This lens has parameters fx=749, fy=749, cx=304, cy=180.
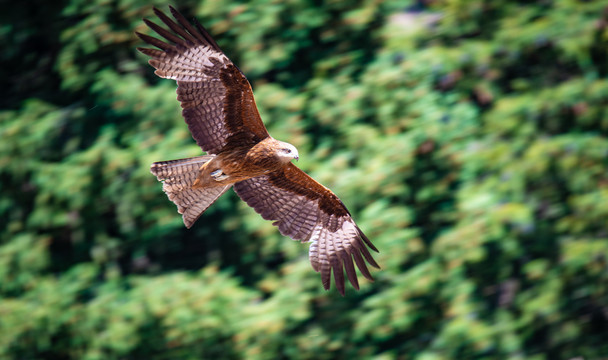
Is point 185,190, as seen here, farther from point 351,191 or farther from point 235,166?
point 351,191

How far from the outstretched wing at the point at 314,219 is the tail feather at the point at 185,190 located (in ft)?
0.98

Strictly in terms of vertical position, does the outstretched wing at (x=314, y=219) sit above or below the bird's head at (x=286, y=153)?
below

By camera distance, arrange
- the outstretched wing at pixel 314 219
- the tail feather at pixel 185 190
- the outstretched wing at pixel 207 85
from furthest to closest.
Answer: the outstretched wing at pixel 314 219 → the tail feather at pixel 185 190 → the outstretched wing at pixel 207 85

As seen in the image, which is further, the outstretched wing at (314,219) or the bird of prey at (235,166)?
the outstretched wing at (314,219)

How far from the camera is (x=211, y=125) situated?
399 cm

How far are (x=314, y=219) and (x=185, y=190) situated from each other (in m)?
0.81

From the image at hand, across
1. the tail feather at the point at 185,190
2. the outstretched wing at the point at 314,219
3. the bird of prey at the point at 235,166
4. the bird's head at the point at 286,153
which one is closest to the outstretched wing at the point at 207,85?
the bird of prey at the point at 235,166

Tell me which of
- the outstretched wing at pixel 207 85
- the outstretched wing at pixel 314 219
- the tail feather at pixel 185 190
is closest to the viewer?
the outstretched wing at pixel 207 85

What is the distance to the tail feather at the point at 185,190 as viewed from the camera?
4.15 m

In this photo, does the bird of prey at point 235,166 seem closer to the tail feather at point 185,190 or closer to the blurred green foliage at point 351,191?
the tail feather at point 185,190

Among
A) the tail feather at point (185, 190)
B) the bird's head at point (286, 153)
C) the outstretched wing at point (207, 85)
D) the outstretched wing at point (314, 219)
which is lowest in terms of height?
the outstretched wing at point (314, 219)

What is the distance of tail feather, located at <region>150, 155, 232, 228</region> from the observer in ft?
13.6

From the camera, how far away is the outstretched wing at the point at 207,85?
3.78m

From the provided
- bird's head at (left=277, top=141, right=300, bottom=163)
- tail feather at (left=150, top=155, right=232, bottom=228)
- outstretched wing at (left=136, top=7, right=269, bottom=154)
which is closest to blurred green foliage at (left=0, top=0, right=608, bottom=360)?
tail feather at (left=150, top=155, right=232, bottom=228)
